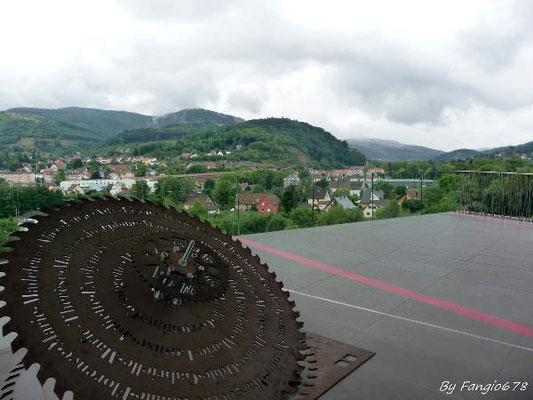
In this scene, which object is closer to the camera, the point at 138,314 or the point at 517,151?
the point at 138,314

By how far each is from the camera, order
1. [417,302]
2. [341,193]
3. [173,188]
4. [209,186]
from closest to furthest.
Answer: [417,302]
[173,188]
[209,186]
[341,193]

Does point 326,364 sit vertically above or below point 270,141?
below

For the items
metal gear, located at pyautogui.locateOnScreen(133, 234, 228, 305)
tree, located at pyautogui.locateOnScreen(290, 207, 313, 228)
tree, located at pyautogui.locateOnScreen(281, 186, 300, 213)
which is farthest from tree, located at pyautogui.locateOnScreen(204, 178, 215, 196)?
metal gear, located at pyautogui.locateOnScreen(133, 234, 228, 305)

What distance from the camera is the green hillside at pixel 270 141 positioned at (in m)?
34.5

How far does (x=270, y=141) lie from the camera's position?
39.8 metres

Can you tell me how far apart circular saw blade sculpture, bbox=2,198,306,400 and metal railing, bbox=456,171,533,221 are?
10774mm

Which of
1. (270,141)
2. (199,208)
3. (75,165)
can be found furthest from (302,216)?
(270,141)

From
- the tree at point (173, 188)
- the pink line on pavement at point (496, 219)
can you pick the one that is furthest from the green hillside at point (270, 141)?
the tree at point (173, 188)

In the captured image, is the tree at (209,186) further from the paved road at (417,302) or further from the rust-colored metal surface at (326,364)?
the rust-colored metal surface at (326,364)

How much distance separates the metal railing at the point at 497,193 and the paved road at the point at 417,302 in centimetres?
288

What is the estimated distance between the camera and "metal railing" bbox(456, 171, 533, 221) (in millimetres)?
11562

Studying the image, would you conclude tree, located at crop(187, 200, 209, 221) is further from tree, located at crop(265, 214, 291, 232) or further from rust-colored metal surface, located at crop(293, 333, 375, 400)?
rust-colored metal surface, located at crop(293, 333, 375, 400)

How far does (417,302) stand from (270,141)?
3571 centimetres

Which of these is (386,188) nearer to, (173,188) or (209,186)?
(209,186)
